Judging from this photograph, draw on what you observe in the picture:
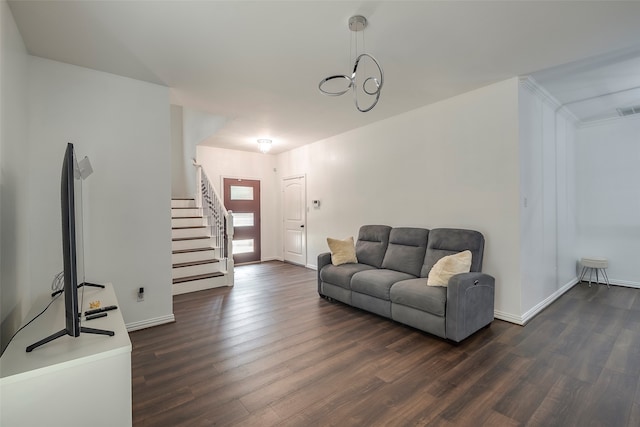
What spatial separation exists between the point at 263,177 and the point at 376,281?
475 cm

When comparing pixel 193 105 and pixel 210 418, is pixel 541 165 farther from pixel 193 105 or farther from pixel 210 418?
pixel 193 105

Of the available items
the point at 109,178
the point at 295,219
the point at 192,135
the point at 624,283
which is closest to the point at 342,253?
the point at 295,219

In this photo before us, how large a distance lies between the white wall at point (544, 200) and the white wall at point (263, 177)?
5.28 metres

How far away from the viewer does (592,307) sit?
3641 millimetres

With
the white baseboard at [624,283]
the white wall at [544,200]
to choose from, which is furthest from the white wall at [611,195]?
the white wall at [544,200]

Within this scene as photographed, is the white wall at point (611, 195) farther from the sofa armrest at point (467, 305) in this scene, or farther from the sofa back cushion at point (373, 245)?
the sofa back cushion at point (373, 245)

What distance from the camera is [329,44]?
8.19ft

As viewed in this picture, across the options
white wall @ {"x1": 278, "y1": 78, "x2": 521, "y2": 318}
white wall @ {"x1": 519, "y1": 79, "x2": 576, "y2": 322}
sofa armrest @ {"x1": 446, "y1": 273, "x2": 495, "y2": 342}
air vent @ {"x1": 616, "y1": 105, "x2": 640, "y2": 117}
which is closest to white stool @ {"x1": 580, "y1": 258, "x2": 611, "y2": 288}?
white wall @ {"x1": 519, "y1": 79, "x2": 576, "y2": 322}

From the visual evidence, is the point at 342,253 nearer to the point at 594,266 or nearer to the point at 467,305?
the point at 467,305

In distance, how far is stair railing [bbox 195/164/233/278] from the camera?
193 inches

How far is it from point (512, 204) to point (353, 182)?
2.57 m

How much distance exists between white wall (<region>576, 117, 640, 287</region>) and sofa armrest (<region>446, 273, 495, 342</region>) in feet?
11.2

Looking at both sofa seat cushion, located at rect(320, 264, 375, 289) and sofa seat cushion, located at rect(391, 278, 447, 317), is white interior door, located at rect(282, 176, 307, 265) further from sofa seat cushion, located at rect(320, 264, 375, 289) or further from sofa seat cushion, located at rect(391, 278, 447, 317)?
sofa seat cushion, located at rect(391, 278, 447, 317)

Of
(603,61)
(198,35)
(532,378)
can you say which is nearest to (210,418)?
(532,378)
